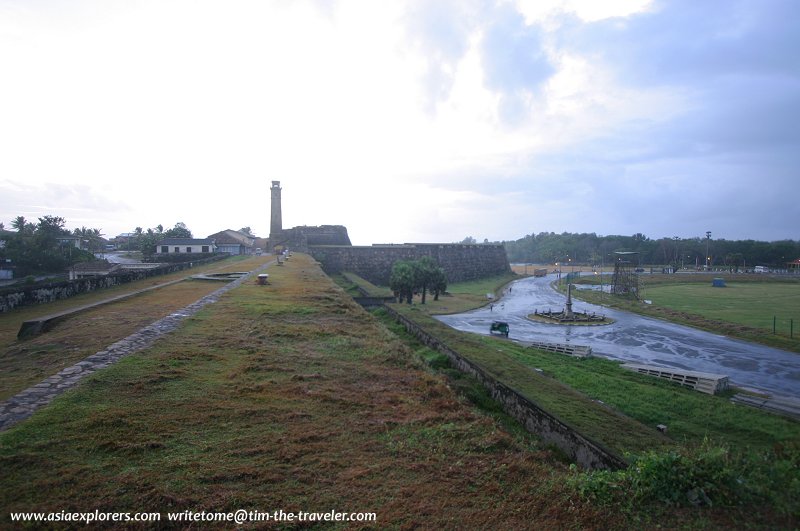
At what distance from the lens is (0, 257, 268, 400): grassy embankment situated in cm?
537

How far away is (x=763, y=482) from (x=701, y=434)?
6785 mm

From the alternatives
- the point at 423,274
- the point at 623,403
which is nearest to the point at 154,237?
the point at 423,274

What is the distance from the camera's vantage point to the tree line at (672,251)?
7062 centimetres

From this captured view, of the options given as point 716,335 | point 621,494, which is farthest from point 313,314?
point 716,335

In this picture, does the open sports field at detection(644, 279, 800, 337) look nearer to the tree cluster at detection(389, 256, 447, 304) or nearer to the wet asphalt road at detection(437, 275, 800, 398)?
the wet asphalt road at detection(437, 275, 800, 398)

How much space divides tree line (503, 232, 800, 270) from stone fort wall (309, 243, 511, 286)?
2520 cm

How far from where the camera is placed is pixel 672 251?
8012 cm

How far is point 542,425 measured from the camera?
21.4 feet

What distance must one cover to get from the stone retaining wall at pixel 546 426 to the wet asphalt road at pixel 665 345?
10.8 m

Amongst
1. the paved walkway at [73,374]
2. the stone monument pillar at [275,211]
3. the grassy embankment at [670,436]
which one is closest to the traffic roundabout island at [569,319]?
the grassy embankment at [670,436]

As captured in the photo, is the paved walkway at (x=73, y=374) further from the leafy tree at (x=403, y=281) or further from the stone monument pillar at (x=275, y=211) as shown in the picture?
the stone monument pillar at (x=275, y=211)

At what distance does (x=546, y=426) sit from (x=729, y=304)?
3409cm

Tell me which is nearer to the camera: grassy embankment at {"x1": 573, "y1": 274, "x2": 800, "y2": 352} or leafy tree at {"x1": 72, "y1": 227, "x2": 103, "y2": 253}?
grassy embankment at {"x1": 573, "y1": 274, "x2": 800, "y2": 352}

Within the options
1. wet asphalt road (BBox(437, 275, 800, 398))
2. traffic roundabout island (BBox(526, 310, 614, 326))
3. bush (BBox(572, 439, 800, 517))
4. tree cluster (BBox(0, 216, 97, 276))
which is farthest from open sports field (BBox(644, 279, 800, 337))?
tree cluster (BBox(0, 216, 97, 276))
